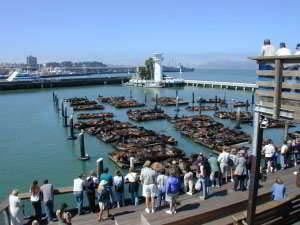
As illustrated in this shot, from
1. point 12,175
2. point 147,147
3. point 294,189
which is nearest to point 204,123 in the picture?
point 147,147

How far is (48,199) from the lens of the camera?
12203 millimetres

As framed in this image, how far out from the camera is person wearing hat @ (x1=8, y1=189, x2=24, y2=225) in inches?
422

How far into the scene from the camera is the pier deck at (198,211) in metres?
9.91

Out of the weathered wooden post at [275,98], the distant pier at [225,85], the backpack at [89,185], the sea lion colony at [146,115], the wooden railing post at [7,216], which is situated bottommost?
the sea lion colony at [146,115]

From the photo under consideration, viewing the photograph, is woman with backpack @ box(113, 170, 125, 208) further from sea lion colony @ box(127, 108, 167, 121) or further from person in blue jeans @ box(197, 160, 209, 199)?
sea lion colony @ box(127, 108, 167, 121)

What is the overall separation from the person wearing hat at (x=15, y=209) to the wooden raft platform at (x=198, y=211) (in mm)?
1651

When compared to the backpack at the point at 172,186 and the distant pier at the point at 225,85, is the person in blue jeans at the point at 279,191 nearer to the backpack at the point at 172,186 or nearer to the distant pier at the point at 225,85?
the backpack at the point at 172,186

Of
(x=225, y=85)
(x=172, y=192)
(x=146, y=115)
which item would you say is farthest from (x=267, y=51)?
(x=225, y=85)

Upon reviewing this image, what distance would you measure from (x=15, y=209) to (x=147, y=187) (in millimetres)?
3760

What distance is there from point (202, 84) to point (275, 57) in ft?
292

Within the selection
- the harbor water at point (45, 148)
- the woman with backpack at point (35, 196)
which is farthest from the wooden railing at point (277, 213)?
the harbor water at point (45, 148)

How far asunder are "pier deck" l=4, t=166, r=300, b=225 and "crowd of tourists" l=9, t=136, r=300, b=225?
0.29 m

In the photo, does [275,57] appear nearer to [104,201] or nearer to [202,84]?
[104,201]

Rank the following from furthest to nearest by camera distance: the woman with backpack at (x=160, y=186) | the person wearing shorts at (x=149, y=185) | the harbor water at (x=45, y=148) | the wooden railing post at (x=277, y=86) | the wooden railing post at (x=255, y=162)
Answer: the harbor water at (x=45, y=148)
the woman with backpack at (x=160, y=186)
the person wearing shorts at (x=149, y=185)
the wooden railing post at (x=255, y=162)
the wooden railing post at (x=277, y=86)
